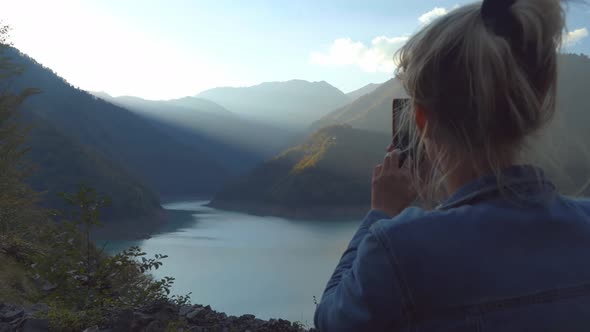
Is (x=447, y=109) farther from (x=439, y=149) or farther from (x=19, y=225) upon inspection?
(x=19, y=225)

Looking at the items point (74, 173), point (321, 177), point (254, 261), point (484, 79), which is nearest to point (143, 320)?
point (484, 79)

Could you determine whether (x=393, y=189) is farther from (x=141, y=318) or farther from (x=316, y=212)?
(x=316, y=212)

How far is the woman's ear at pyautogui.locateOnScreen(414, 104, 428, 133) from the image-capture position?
29.3 inches

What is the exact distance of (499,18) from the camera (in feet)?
2.24

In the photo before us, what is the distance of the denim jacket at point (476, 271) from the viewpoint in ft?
2.04

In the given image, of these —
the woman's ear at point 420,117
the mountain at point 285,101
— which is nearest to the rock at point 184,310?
the woman's ear at point 420,117

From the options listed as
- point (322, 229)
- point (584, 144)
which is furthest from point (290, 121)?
point (584, 144)

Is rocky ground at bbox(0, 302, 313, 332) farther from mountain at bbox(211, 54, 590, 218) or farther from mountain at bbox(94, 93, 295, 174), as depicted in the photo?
mountain at bbox(94, 93, 295, 174)

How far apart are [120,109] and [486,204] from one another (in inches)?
3743

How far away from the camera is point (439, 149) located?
75cm

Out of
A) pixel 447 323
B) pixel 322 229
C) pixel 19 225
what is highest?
pixel 447 323

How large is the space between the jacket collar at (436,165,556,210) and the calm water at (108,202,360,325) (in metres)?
12.5

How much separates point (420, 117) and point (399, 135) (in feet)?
0.36

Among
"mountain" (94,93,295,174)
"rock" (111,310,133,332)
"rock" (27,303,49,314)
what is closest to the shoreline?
"rock" (27,303,49,314)
